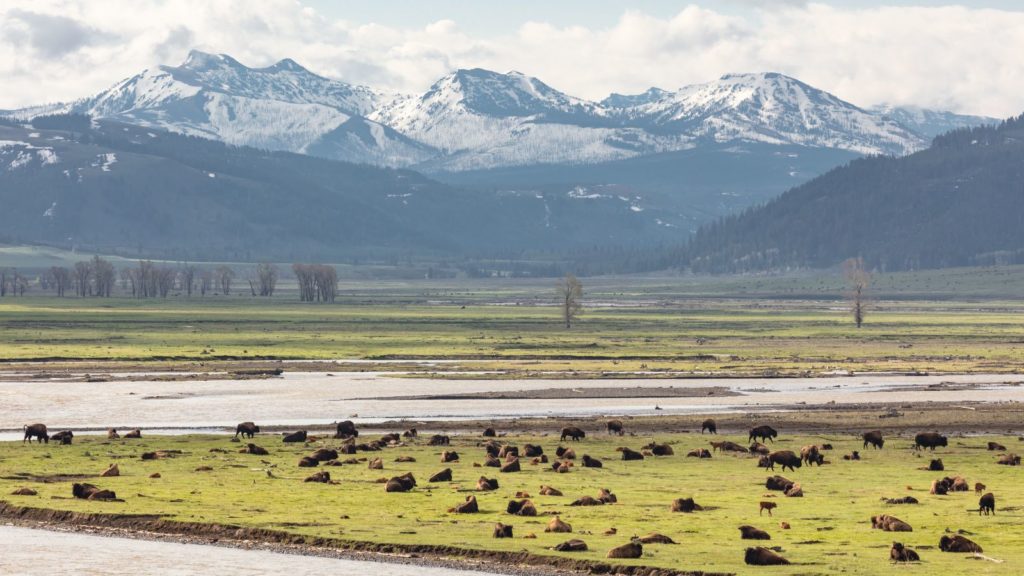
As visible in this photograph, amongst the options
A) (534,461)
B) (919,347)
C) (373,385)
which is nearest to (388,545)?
(534,461)

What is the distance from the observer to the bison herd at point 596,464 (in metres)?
Answer: 38.5

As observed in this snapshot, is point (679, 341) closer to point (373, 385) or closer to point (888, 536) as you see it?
point (373, 385)

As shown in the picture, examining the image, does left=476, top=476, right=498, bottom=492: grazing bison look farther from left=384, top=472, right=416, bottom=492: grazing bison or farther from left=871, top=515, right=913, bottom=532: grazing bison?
left=871, top=515, right=913, bottom=532: grazing bison

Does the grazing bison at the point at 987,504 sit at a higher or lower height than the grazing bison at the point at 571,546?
higher

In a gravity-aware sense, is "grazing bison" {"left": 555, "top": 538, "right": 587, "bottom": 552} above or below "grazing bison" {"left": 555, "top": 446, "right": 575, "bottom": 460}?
below

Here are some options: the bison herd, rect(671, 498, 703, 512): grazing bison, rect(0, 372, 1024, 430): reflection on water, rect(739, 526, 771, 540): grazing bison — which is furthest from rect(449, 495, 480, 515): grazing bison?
rect(0, 372, 1024, 430): reflection on water

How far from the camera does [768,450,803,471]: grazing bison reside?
182 feet

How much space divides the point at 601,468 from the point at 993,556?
21378 mm


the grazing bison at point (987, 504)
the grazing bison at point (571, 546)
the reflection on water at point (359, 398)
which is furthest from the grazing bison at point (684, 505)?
the reflection on water at point (359, 398)

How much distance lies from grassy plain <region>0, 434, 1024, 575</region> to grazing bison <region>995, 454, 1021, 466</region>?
407 mm

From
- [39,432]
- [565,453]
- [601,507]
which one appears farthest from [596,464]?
[39,432]

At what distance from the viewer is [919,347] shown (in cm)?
14812

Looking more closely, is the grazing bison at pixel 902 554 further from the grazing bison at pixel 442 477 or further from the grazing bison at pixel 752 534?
the grazing bison at pixel 442 477

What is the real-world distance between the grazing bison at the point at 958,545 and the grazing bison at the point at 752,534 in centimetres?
437
